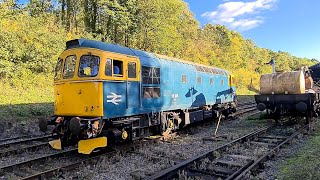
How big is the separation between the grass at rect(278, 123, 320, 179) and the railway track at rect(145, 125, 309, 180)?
641 mm

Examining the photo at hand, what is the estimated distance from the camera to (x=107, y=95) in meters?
8.78

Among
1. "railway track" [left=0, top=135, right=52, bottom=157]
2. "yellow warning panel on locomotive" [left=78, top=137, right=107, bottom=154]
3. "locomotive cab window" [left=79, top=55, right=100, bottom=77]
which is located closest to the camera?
"yellow warning panel on locomotive" [left=78, top=137, right=107, bottom=154]

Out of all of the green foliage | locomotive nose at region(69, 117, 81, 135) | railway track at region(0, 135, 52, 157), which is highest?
the green foliage

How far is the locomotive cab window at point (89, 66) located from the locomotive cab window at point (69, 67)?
31cm

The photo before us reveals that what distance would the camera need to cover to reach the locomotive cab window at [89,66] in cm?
872

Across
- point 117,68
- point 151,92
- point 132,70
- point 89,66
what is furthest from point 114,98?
point 151,92

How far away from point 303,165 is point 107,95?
5.46m

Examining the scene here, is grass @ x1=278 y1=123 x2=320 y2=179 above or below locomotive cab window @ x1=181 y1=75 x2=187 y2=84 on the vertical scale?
below

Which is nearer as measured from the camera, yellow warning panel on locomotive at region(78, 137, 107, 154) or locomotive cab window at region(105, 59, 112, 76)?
yellow warning panel on locomotive at region(78, 137, 107, 154)

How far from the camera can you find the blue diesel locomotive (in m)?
8.55

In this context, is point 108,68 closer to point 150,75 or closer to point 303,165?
point 150,75

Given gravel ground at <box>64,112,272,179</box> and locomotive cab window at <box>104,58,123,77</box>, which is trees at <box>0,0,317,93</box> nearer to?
gravel ground at <box>64,112,272,179</box>

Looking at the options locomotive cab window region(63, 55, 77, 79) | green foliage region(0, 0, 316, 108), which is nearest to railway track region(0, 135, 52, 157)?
locomotive cab window region(63, 55, 77, 79)

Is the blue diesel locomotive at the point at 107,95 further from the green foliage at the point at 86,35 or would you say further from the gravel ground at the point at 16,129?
the green foliage at the point at 86,35
